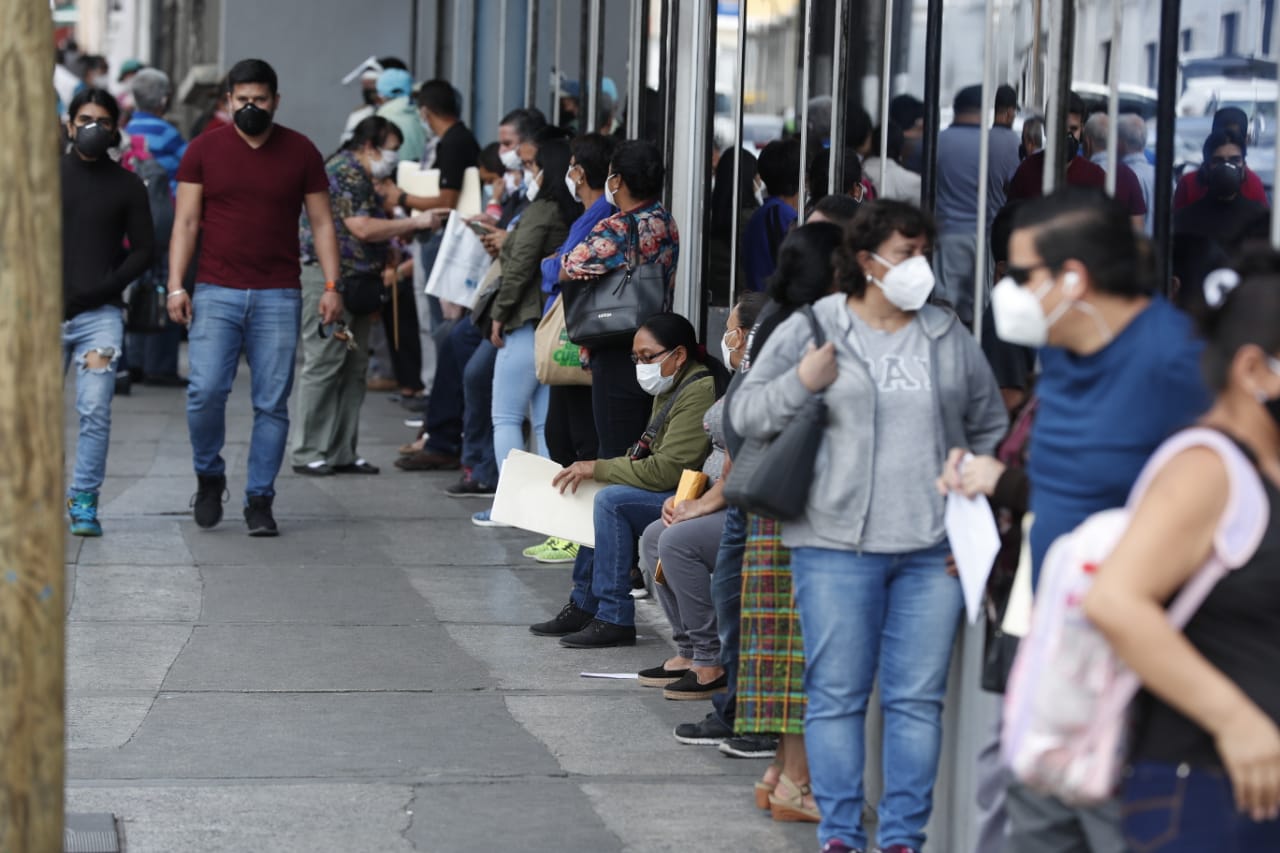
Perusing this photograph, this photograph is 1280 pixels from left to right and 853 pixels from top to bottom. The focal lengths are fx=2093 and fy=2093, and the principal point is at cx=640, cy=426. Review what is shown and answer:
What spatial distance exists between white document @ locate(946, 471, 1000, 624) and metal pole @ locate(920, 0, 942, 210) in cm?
185

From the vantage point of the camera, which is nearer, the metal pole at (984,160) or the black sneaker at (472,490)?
the metal pole at (984,160)

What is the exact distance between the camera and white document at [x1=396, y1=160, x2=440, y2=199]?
495 inches

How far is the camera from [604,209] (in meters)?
8.27

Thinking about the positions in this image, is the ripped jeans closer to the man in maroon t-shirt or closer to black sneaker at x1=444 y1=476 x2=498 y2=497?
the man in maroon t-shirt

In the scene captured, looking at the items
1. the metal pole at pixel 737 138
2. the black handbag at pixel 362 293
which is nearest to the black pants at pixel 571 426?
the metal pole at pixel 737 138

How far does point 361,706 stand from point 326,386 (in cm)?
492

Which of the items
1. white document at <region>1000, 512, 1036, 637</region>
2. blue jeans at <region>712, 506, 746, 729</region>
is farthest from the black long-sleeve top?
white document at <region>1000, 512, 1036, 637</region>

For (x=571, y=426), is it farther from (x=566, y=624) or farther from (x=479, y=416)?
(x=479, y=416)

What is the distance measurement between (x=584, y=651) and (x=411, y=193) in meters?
5.68

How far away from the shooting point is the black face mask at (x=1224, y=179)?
457 cm

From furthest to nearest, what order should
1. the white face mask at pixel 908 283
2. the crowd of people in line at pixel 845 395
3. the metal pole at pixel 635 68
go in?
1. the metal pole at pixel 635 68
2. the white face mask at pixel 908 283
3. the crowd of people in line at pixel 845 395

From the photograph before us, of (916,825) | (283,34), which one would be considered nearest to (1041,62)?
(916,825)

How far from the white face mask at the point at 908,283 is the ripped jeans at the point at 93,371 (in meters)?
5.41

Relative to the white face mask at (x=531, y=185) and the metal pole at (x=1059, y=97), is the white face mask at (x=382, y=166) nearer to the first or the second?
the white face mask at (x=531, y=185)
